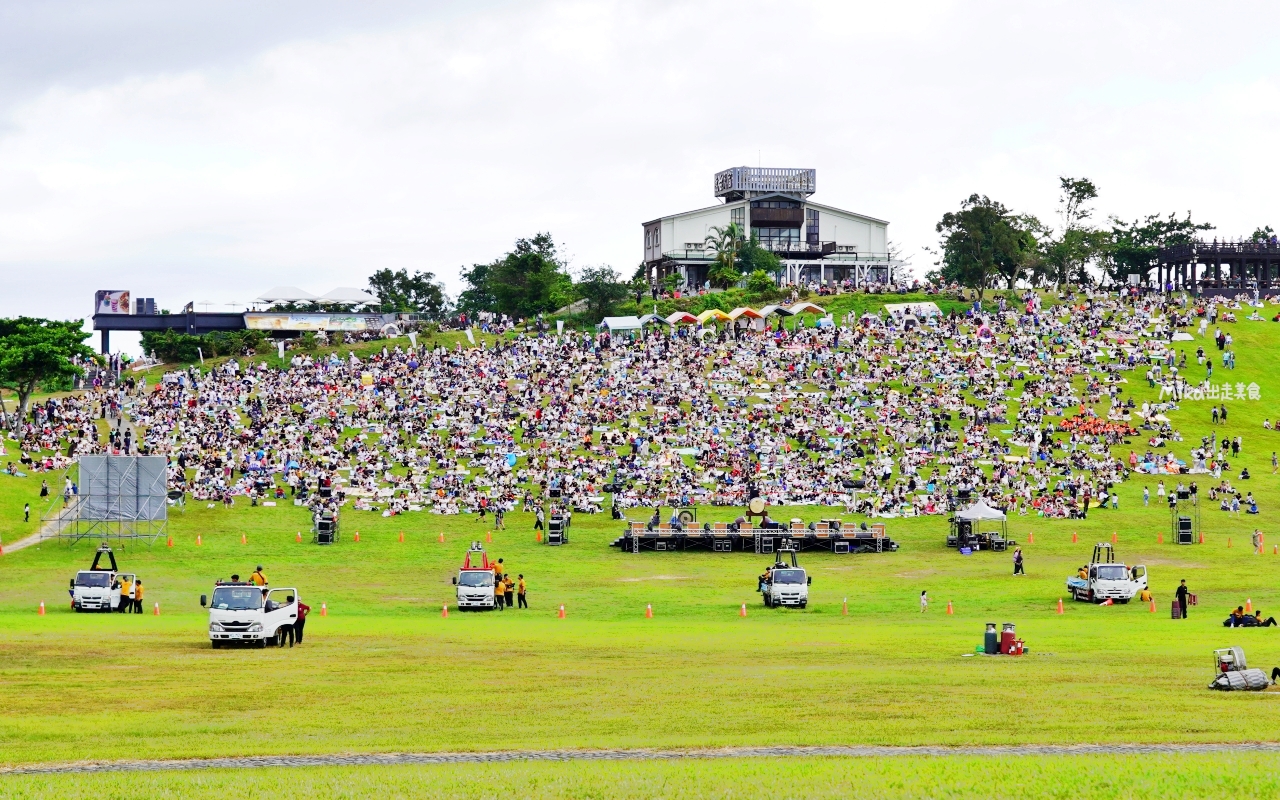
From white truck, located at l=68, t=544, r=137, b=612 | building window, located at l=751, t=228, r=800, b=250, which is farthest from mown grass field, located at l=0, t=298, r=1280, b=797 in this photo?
building window, located at l=751, t=228, r=800, b=250

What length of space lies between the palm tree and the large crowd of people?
30.2 meters

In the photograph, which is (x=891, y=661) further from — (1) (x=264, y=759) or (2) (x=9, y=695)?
(2) (x=9, y=695)

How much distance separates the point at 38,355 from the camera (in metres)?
90.0

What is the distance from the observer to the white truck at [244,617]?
123ft

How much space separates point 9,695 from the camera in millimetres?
29594

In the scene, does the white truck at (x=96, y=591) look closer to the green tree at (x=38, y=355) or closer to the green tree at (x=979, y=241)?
the green tree at (x=38, y=355)

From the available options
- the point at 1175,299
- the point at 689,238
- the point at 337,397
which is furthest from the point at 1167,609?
the point at 689,238

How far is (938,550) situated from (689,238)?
86614mm

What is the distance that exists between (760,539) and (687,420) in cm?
2025

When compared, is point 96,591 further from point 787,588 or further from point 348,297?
point 348,297

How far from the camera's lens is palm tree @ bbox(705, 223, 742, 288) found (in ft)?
455

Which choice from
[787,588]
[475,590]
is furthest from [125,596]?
[787,588]

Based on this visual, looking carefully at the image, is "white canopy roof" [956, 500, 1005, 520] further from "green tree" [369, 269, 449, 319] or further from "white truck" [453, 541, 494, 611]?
"green tree" [369, 269, 449, 319]

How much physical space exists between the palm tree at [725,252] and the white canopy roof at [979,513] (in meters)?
70.8
